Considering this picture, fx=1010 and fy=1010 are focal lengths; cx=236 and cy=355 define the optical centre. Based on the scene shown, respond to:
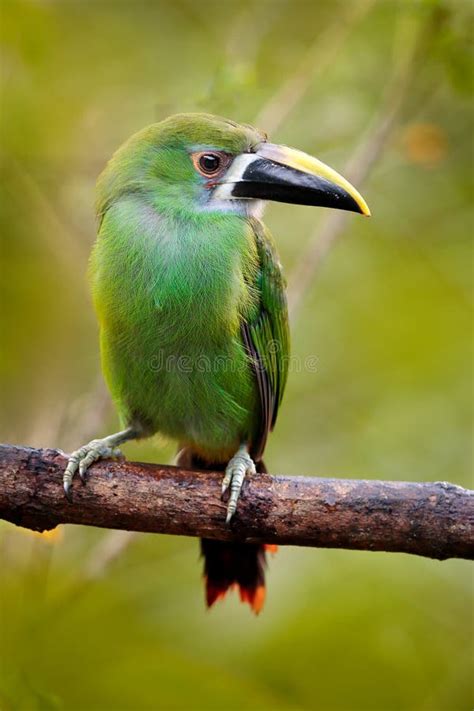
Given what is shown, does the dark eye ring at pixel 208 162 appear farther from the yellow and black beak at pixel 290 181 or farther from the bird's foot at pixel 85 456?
the bird's foot at pixel 85 456

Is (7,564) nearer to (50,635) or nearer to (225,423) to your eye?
(50,635)

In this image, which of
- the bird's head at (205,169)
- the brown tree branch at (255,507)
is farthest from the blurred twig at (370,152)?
the brown tree branch at (255,507)

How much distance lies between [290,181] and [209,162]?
0.32 m

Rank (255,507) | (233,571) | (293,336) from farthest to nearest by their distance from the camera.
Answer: (293,336) < (233,571) < (255,507)

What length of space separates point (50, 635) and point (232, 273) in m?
1.89

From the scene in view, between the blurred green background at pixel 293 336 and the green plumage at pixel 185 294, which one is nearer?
the green plumage at pixel 185 294

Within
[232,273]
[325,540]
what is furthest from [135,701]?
[232,273]

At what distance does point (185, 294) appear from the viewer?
11.8 ft

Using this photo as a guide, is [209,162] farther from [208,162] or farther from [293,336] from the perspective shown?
[293,336]

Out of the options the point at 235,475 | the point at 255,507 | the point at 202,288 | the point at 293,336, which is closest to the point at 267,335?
the point at 202,288

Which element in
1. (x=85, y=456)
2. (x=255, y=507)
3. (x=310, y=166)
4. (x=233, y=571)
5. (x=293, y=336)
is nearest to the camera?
(x=255, y=507)

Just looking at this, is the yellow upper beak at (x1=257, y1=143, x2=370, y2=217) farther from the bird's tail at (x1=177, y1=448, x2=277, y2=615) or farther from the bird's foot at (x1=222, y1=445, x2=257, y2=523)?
the bird's tail at (x1=177, y1=448, x2=277, y2=615)

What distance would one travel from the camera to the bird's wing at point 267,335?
12.6ft

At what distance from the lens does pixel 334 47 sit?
15.5ft
